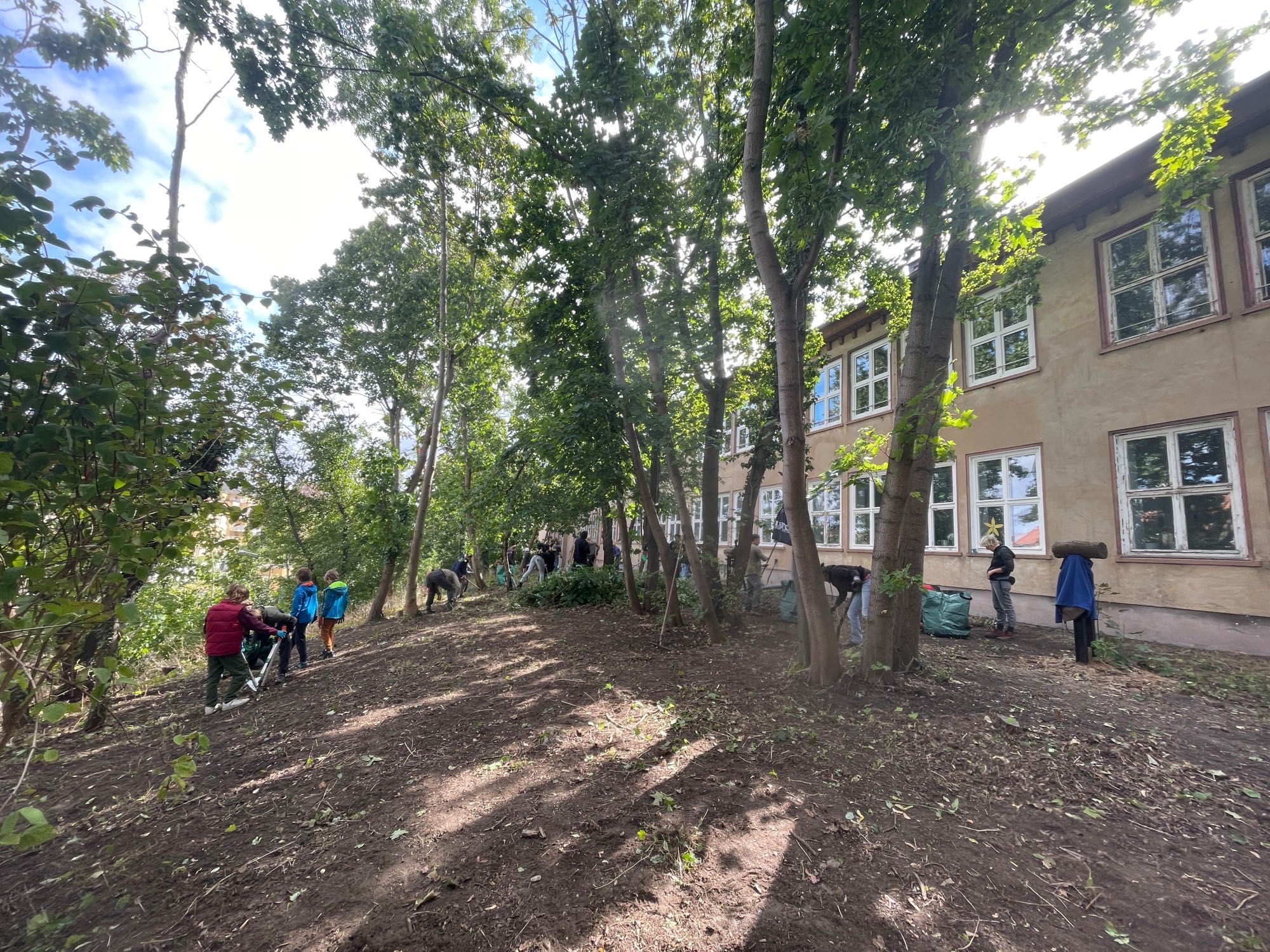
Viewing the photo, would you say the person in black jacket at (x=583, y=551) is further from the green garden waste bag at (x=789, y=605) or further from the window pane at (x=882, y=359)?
the window pane at (x=882, y=359)

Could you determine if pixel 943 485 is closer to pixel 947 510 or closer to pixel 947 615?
pixel 947 510

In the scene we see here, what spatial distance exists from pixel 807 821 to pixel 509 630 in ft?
24.1

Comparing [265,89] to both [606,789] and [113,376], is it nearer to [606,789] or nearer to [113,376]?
[113,376]

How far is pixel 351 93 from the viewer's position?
9281mm

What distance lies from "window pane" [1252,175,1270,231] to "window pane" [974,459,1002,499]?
4.72 metres

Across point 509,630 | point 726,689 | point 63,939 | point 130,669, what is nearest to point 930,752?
point 726,689

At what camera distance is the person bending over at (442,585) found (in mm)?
13422

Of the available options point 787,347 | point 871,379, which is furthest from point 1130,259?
→ point 787,347

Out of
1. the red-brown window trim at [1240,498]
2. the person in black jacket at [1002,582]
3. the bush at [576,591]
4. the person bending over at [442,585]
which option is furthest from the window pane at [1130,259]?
the person bending over at [442,585]

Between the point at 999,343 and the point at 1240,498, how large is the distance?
4.72 m

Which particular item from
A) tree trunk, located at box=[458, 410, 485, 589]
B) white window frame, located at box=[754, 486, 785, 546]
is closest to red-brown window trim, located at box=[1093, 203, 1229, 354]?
white window frame, located at box=[754, 486, 785, 546]

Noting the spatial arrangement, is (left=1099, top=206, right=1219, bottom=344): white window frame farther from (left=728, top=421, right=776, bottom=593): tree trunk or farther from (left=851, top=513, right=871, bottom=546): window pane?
(left=851, top=513, right=871, bottom=546): window pane

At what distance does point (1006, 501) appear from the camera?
9.99 m

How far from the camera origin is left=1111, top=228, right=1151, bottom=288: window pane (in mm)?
8305
